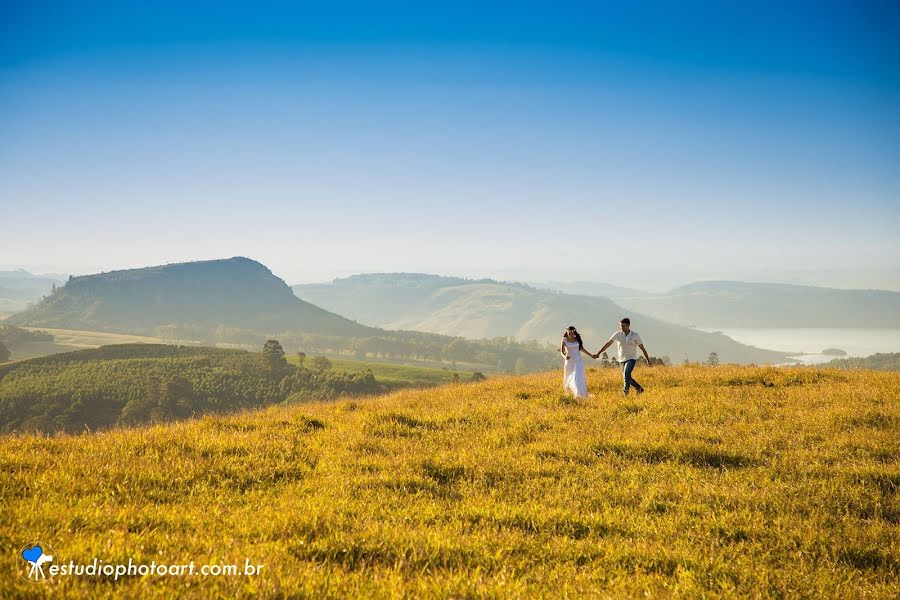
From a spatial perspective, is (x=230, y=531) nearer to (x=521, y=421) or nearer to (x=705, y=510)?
(x=705, y=510)

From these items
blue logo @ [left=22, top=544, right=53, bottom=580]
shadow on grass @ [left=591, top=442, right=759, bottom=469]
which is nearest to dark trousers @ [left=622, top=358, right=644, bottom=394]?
shadow on grass @ [left=591, top=442, right=759, bottom=469]

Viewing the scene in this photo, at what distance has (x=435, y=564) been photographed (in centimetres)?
540

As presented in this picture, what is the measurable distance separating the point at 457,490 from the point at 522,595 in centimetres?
326

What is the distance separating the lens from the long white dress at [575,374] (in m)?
16.8

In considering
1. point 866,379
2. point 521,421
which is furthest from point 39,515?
point 866,379

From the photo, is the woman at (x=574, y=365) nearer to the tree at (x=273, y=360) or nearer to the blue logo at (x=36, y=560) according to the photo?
the blue logo at (x=36, y=560)

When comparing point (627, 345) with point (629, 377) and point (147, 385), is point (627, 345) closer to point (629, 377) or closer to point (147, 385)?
point (629, 377)

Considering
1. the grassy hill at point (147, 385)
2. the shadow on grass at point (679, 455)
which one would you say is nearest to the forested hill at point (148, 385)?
the grassy hill at point (147, 385)

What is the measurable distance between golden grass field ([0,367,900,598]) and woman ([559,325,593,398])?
3835 mm

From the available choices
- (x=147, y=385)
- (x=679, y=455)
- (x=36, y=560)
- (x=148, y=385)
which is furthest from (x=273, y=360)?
(x=36, y=560)

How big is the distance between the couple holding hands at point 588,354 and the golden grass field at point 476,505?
3932mm

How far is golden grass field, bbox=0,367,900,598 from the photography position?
5023mm

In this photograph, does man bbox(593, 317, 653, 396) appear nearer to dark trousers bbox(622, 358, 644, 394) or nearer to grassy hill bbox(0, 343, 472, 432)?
dark trousers bbox(622, 358, 644, 394)

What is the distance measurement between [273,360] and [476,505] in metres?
156
